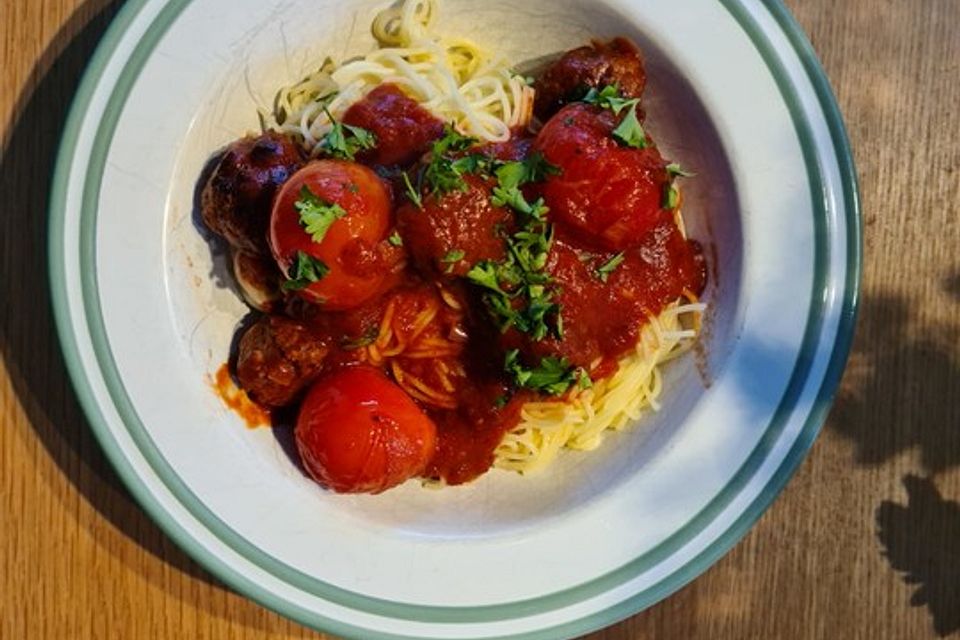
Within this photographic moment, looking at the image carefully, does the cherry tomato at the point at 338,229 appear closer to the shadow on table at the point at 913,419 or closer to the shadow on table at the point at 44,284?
the shadow on table at the point at 44,284

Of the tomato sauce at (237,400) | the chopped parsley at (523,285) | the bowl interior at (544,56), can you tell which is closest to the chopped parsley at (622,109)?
the bowl interior at (544,56)

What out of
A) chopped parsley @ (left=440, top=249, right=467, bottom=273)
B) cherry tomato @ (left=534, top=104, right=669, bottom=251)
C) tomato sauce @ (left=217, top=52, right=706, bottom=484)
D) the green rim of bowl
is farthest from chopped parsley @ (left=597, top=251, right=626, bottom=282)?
the green rim of bowl

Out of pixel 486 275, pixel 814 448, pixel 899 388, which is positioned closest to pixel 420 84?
pixel 486 275

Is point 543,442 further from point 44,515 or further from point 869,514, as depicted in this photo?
point 44,515

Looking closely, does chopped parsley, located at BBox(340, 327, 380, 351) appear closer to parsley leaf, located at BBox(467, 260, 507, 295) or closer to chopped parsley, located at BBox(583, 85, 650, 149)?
parsley leaf, located at BBox(467, 260, 507, 295)

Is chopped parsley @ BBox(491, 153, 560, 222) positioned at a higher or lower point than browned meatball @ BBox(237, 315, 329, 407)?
higher

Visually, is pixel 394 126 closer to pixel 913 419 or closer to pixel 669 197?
pixel 669 197

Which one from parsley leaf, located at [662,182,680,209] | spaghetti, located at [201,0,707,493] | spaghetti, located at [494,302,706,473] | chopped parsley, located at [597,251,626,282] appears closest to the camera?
spaghetti, located at [201,0,707,493]
